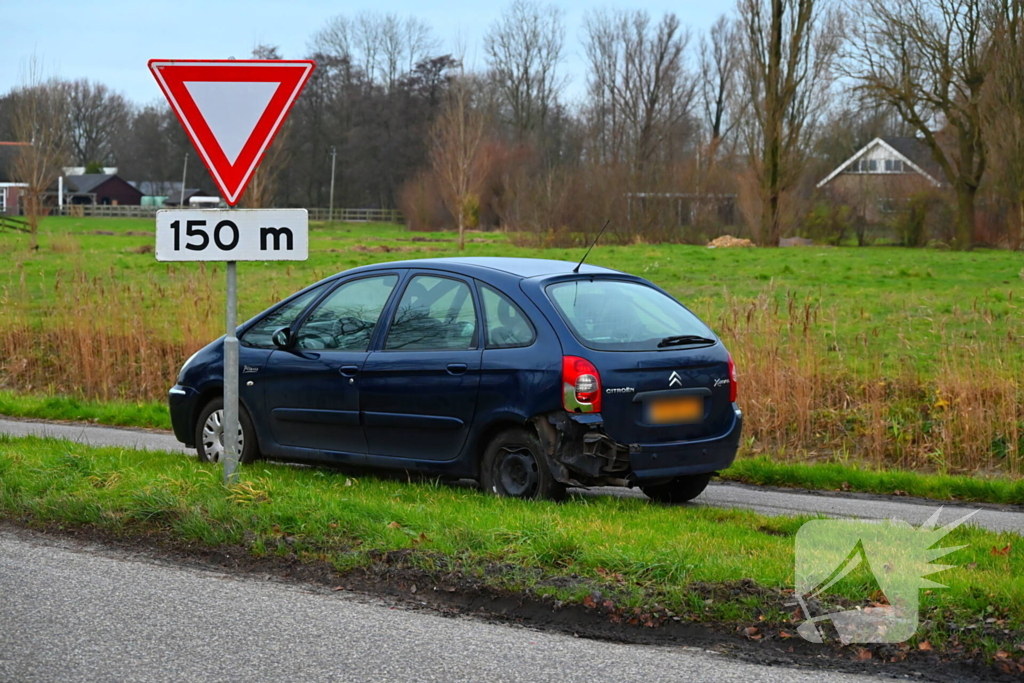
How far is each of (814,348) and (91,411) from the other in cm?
867

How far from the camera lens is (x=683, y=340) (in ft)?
24.4

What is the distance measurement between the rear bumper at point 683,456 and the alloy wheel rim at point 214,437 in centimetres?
334

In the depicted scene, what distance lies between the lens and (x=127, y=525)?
22.7 ft

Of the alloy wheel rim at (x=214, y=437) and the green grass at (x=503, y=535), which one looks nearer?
the green grass at (x=503, y=535)

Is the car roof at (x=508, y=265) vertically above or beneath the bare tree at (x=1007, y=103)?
beneath

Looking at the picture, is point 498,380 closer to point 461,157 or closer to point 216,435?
point 216,435

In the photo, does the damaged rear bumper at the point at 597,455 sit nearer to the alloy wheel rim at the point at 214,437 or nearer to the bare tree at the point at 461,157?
the alloy wheel rim at the point at 214,437

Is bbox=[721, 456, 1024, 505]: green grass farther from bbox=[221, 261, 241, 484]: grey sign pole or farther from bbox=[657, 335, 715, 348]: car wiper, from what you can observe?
bbox=[221, 261, 241, 484]: grey sign pole

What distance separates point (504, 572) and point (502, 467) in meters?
1.79

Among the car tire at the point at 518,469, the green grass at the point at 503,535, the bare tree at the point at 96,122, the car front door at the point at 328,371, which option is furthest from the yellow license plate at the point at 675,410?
the bare tree at the point at 96,122

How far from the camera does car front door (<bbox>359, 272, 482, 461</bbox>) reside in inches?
294

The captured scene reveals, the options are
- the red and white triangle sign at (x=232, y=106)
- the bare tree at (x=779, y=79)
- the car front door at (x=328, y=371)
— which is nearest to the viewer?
the red and white triangle sign at (x=232, y=106)

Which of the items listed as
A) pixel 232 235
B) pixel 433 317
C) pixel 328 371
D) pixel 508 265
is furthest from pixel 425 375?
pixel 232 235

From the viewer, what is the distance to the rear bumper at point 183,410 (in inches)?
353
